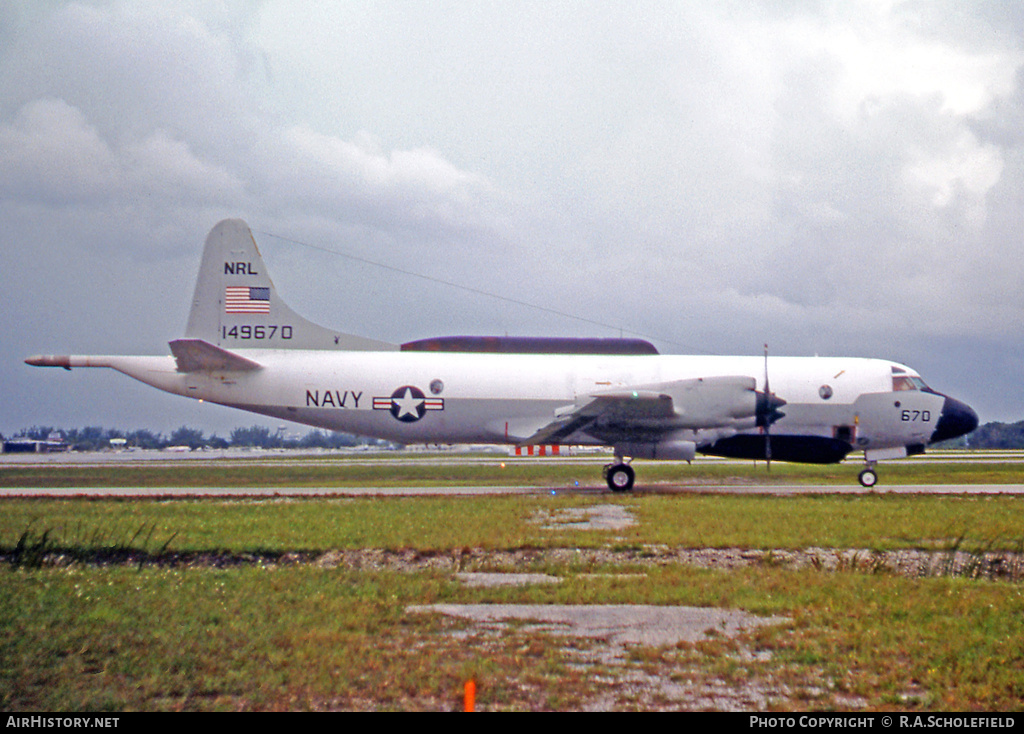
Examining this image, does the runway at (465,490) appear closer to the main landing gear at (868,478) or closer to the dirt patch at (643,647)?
the main landing gear at (868,478)

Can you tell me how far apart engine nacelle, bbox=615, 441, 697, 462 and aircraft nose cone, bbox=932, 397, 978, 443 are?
8760 millimetres

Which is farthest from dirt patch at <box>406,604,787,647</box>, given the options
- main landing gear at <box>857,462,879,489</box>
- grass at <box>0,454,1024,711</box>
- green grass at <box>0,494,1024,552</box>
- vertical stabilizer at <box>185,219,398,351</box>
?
vertical stabilizer at <box>185,219,398,351</box>

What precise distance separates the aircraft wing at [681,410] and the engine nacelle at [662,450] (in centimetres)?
56

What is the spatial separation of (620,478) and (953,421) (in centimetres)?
1168

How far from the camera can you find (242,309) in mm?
24266

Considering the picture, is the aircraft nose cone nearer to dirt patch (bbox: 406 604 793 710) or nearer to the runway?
the runway

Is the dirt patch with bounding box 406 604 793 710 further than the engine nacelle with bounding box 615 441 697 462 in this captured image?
No

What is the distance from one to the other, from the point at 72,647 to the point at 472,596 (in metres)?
3.95

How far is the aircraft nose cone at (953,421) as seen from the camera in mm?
23844

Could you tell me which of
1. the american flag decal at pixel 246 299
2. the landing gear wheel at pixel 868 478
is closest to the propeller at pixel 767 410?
the landing gear wheel at pixel 868 478

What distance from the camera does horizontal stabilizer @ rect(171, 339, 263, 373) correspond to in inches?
843

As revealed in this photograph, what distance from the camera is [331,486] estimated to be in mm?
24469

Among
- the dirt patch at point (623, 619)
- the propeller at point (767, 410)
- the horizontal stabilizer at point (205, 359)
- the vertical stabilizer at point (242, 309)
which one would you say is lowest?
the dirt patch at point (623, 619)
